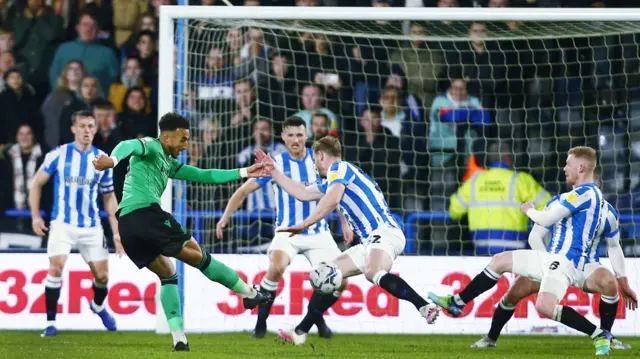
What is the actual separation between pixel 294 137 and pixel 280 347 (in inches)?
79.6

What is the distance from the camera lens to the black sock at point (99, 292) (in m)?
10.5

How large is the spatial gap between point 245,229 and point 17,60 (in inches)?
140

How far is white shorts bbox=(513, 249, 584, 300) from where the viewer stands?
8344 mm

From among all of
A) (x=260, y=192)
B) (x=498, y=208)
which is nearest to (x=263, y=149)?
(x=260, y=192)

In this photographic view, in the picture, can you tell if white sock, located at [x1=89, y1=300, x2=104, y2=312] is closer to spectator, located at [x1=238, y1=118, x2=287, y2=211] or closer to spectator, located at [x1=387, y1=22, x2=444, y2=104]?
Result: spectator, located at [x1=238, y1=118, x2=287, y2=211]

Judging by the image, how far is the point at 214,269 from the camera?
26.7ft

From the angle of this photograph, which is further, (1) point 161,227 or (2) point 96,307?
(2) point 96,307

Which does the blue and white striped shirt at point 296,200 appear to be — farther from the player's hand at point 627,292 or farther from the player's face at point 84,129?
the player's hand at point 627,292

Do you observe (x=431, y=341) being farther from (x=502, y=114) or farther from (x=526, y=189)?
(x=502, y=114)

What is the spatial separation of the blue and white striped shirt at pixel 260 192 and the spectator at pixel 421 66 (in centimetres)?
162

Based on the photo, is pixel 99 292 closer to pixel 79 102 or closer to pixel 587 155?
pixel 79 102

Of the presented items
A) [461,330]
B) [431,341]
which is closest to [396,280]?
[431,341]

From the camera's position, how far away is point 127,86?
1309 centimetres

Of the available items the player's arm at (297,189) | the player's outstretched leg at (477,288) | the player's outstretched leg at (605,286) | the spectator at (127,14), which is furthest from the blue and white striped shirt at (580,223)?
the spectator at (127,14)
